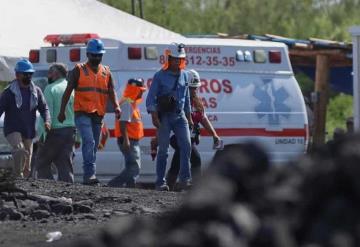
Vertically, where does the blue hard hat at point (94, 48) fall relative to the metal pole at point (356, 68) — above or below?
above

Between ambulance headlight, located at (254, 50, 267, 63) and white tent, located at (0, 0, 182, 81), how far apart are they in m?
3.43

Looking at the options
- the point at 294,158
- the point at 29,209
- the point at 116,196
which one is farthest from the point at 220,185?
the point at 116,196

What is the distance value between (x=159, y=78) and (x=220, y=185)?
1157 centimetres

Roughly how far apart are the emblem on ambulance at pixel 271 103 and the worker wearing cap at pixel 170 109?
239 cm

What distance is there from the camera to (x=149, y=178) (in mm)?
15992

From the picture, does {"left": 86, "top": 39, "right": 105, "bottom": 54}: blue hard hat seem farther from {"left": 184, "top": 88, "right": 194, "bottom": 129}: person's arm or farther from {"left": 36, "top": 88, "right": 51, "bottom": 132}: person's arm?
{"left": 184, "top": 88, "right": 194, "bottom": 129}: person's arm

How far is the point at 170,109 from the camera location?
46.7 ft

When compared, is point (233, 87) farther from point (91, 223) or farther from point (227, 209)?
point (227, 209)

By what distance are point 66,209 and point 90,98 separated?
369cm

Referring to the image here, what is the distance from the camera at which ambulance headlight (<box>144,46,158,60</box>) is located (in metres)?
16.0

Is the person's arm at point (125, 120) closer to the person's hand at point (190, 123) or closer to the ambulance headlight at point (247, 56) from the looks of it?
the person's hand at point (190, 123)

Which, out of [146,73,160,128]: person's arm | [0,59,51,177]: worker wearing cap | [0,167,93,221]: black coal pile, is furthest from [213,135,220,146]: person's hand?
[0,167,93,221]: black coal pile

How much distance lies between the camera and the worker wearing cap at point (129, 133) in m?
15.0

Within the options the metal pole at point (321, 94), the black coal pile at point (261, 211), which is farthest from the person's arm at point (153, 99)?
the black coal pile at point (261, 211)
